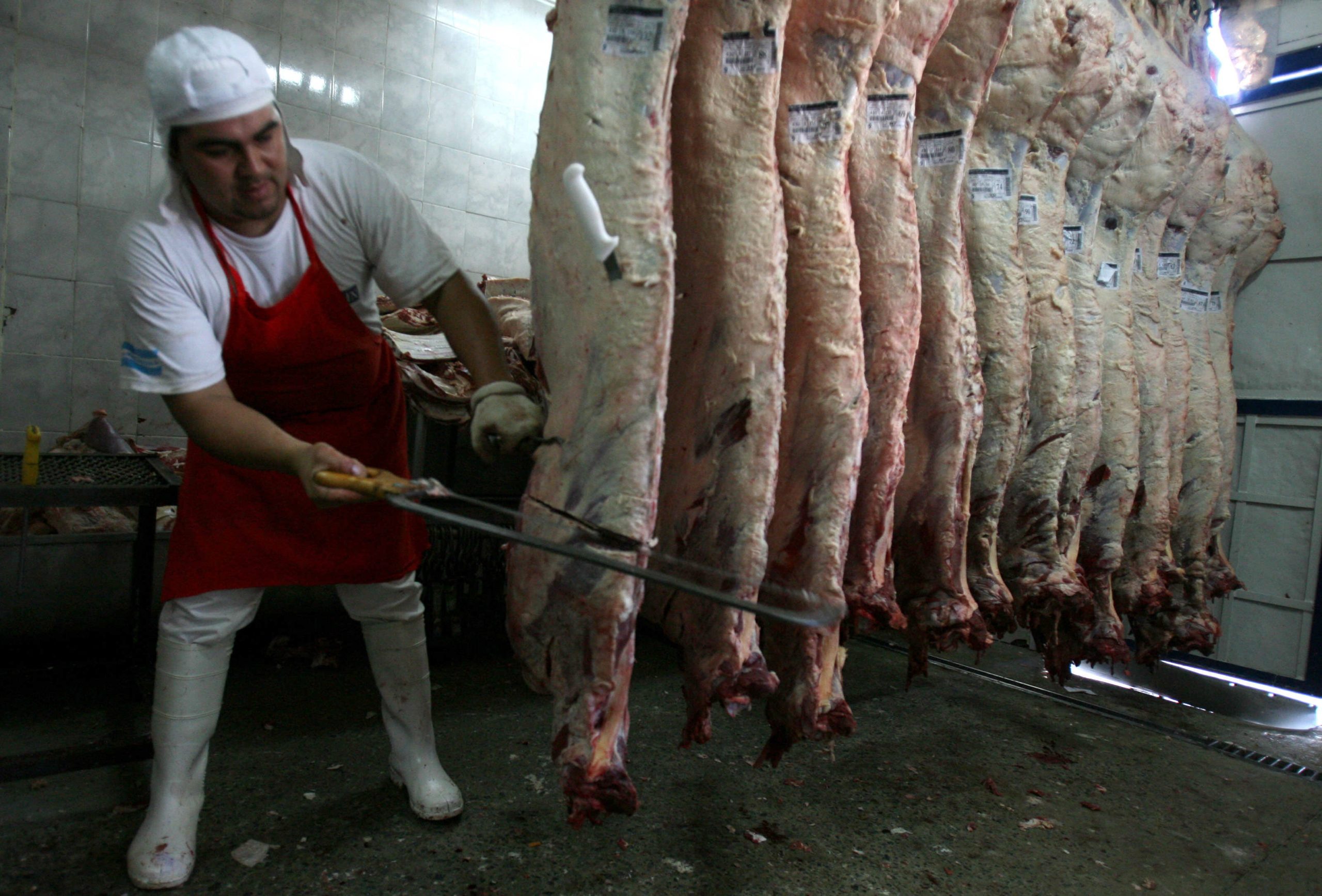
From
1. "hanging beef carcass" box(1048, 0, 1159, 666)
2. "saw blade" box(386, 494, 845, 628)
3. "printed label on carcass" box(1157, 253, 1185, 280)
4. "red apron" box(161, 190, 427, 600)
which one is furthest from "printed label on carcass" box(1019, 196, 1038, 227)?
"red apron" box(161, 190, 427, 600)

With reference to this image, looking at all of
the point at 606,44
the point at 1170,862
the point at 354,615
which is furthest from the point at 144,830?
the point at 1170,862

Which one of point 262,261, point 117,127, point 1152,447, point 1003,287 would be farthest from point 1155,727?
point 117,127

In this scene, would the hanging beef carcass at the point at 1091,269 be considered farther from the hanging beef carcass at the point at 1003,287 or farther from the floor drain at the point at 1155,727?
the floor drain at the point at 1155,727

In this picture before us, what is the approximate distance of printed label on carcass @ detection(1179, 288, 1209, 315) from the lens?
3846mm

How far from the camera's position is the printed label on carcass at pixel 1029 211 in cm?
257

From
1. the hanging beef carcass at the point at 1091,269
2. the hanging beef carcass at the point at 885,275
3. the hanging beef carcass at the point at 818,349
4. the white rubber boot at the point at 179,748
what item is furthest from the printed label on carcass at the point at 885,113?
the white rubber boot at the point at 179,748

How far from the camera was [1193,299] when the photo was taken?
3.86m

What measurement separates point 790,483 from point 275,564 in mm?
1328

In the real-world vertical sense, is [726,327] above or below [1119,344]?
below

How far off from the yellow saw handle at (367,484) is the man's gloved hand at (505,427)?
21 cm

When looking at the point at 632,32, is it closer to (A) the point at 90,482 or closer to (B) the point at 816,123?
(B) the point at 816,123

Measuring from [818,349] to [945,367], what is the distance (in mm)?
572

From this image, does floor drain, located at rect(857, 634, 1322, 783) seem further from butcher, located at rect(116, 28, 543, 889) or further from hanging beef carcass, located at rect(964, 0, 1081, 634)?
butcher, located at rect(116, 28, 543, 889)

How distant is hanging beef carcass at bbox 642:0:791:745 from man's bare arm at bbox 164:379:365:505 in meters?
0.71
